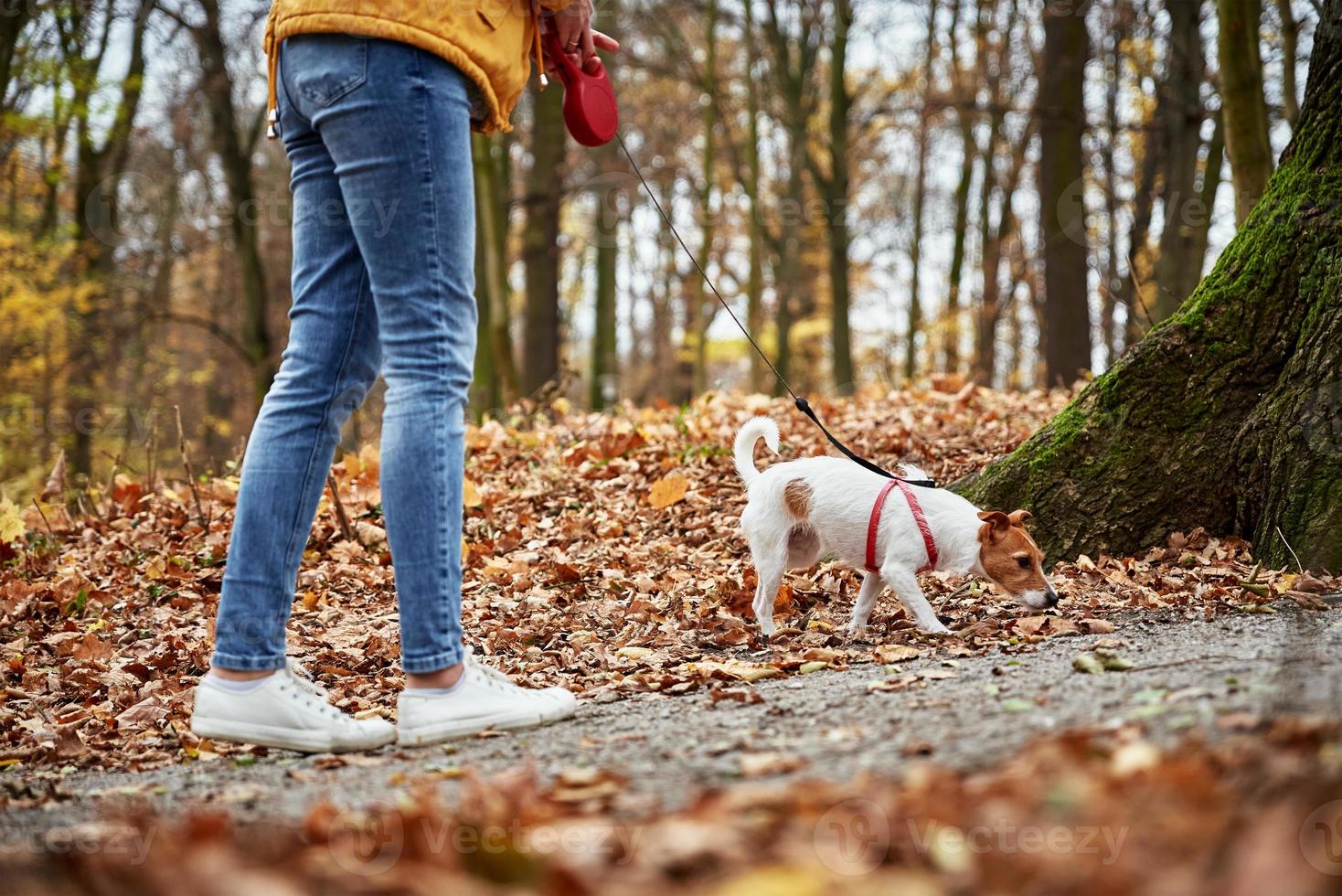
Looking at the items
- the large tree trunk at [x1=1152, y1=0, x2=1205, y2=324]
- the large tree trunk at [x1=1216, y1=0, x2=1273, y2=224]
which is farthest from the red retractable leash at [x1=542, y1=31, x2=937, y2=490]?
the large tree trunk at [x1=1152, y1=0, x2=1205, y2=324]

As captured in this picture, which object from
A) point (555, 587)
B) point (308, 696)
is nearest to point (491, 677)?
point (308, 696)

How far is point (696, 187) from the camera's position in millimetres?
21078

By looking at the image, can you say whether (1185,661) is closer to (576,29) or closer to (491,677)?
(491,677)

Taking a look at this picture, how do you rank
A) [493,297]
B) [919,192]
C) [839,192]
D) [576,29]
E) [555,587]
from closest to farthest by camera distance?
[576,29]
[555,587]
[493,297]
[839,192]
[919,192]

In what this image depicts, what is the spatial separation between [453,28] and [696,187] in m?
18.9

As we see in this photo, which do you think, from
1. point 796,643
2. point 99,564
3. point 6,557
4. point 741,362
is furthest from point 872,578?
point 741,362

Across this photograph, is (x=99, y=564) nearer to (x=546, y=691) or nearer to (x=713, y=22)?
(x=546, y=691)

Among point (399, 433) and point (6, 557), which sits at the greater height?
point (399, 433)

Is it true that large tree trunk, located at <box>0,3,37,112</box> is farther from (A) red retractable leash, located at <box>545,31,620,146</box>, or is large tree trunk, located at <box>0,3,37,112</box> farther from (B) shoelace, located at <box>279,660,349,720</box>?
(B) shoelace, located at <box>279,660,349,720</box>

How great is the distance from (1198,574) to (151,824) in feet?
12.4

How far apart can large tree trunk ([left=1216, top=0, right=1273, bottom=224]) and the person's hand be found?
5.31m

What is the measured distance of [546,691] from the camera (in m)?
2.94

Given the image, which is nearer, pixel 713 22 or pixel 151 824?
pixel 151 824

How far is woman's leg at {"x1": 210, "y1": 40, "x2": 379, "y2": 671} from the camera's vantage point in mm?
2742
